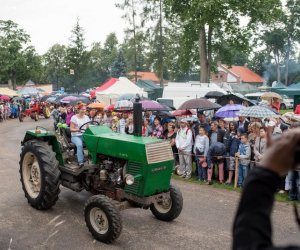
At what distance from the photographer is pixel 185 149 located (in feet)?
33.3

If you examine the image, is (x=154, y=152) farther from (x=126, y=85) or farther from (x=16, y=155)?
(x=126, y=85)

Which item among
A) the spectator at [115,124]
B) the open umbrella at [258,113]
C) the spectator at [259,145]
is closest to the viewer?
the spectator at [259,145]

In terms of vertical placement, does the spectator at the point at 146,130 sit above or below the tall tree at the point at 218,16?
below

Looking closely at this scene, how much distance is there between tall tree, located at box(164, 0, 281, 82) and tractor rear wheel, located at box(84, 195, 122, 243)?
773 inches

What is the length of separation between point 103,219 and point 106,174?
0.87 meters

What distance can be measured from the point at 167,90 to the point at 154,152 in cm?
1513

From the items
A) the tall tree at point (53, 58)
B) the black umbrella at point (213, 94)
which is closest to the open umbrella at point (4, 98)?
the black umbrella at point (213, 94)

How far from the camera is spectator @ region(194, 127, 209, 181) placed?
9641 millimetres

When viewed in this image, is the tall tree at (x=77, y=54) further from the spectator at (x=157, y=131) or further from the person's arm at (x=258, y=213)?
the person's arm at (x=258, y=213)

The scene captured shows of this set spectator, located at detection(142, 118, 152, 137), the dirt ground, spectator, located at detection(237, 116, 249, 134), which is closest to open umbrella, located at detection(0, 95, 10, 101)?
spectator, located at detection(142, 118, 152, 137)

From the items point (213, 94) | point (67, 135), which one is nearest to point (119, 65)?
point (213, 94)

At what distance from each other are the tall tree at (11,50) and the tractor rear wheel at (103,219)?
50293 millimetres

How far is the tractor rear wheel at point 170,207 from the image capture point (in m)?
6.37

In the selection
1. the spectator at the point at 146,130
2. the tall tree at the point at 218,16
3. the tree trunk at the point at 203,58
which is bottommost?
the spectator at the point at 146,130
